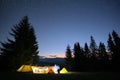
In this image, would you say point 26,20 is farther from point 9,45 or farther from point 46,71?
point 46,71

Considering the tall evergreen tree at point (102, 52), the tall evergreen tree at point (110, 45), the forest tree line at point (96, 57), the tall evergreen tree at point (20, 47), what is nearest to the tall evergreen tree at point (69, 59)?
the forest tree line at point (96, 57)

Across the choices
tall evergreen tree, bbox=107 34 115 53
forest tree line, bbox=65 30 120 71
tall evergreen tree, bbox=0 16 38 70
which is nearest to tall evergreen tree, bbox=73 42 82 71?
forest tree line, bbox=65 30 120 71

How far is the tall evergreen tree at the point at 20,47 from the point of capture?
27.5 meters

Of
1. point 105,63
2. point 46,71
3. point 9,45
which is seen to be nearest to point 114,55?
point 105,63

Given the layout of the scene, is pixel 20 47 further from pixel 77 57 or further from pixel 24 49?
pixel 77 57

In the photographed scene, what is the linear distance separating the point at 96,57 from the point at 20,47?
129ft

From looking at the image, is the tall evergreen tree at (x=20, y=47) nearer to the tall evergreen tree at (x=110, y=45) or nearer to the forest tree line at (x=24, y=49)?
the forest tree line at (x=24, y=49)

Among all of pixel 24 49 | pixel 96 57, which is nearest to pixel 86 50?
pixel 96 57

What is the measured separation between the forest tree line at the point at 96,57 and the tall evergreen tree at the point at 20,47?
26.4 m

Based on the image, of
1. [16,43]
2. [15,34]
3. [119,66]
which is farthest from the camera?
[119,66]

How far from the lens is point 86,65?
56781mm

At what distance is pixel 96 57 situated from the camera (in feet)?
196

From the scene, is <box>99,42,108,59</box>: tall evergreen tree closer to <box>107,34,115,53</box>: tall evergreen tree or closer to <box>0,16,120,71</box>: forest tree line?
<box>0,16,120,71</box>: forest tree line

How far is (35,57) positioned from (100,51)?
114ft
